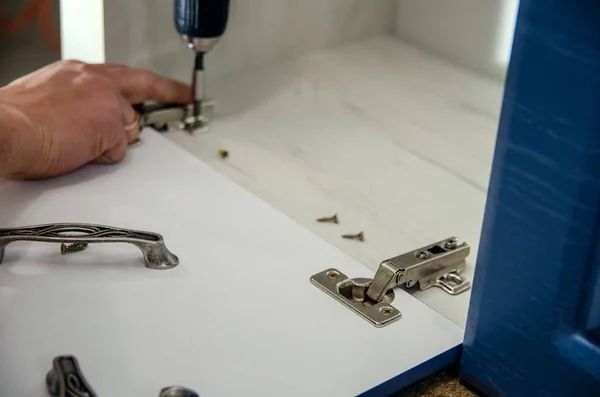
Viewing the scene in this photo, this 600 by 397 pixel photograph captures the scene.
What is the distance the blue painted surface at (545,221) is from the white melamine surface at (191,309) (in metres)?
0.06

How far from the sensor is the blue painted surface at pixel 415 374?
1.97 feet

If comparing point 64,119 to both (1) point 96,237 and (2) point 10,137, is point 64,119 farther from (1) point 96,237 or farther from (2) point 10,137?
(1) point 96,237

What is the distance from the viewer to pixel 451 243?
73cm

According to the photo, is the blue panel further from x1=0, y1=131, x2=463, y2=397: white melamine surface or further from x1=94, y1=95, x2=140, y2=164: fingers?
x1=94, y1=95, x2=140, y2=164: fingers

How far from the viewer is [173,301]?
2.16 feet

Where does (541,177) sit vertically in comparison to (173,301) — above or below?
above

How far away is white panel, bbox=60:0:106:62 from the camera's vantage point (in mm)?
923

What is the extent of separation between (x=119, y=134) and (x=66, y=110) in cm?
5

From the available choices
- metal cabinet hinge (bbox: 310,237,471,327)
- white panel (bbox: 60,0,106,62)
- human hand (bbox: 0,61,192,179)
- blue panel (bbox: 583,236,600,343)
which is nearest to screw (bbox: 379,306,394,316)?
metal cabinet hinge (bbox: 310,237,471,327)

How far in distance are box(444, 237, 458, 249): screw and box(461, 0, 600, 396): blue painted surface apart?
0.35ft

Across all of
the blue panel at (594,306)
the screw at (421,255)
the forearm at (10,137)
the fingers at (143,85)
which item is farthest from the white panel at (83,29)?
Answer: the blue panel at (594,306)

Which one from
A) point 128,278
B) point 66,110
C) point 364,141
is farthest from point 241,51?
point 128,278

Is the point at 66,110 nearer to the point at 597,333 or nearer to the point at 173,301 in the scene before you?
the point at 173,301

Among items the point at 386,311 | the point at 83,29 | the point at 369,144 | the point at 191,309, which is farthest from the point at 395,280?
the point at 83,29
